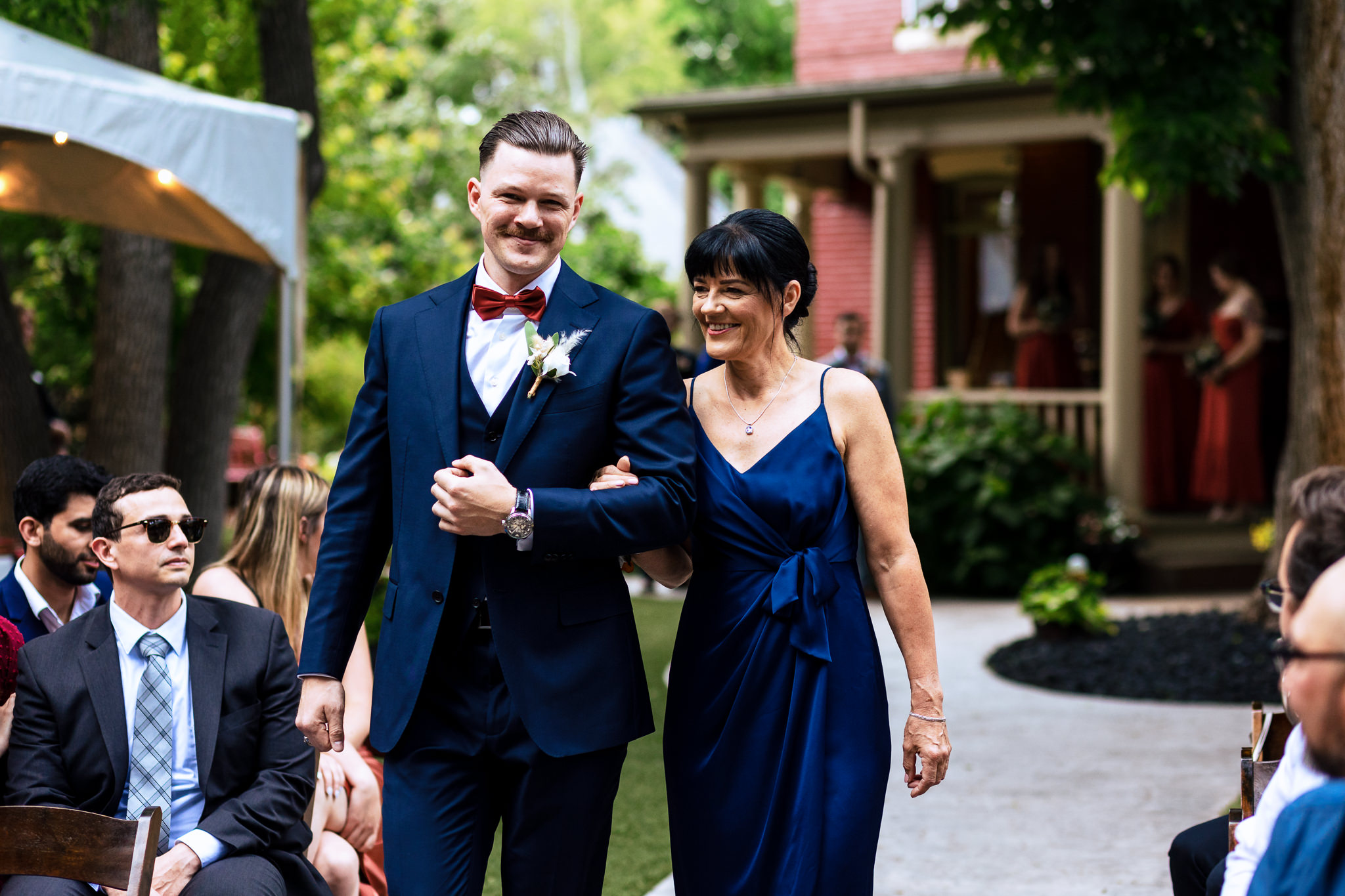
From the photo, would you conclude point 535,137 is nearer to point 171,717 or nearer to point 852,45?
point 171,717

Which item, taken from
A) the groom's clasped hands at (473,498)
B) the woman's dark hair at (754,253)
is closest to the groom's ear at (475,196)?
the woman's dark hair at (754,253)

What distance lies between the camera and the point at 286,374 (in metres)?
7.58

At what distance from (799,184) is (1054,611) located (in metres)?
8.86

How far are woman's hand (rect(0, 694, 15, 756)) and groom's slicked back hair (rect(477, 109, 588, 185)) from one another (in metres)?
1.80

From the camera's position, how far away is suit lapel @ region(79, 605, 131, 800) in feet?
11.5

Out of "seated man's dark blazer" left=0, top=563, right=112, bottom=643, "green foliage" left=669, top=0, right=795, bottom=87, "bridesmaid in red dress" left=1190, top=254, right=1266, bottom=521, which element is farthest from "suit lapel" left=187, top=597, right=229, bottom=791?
"green foliage" left=669, top=0, right=795, bottom=87

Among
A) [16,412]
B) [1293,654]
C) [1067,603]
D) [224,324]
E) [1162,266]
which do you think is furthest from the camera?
[1162,266]

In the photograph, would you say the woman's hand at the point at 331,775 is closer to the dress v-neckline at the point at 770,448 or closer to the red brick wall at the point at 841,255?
the dress v-neckline at the point at 770,448

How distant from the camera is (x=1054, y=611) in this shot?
983 cm

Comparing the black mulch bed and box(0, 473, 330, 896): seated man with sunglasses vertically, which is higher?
box(0, 473, 330, 896): seated man with sunglasses

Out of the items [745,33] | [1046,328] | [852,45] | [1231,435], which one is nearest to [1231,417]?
[1231,435]

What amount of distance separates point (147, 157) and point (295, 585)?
2.54 metres

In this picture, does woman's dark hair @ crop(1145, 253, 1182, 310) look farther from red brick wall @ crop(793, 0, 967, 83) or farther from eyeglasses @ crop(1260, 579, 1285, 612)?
eyeglasses @ crop(1260, 579, 1285, 612)

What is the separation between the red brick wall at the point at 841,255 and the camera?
1791 cm
